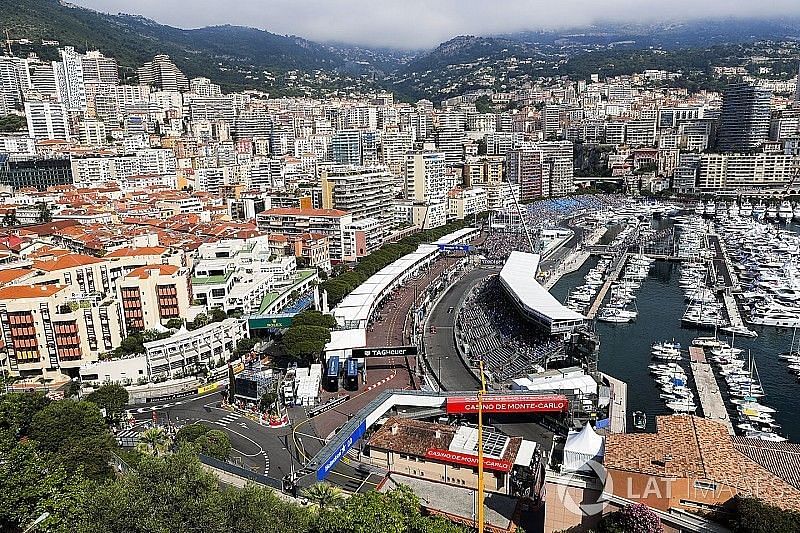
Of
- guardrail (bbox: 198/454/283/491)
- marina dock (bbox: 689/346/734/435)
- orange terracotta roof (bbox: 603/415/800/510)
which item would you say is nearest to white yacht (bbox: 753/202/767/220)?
marina dock (bbox: 689/346/734/435)

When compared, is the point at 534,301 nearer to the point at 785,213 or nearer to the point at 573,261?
the point at 573,261

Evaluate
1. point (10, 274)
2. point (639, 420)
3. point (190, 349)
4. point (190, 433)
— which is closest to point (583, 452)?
point (639, 420)

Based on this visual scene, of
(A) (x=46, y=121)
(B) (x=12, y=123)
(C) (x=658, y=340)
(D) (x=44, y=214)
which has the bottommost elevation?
(C) (x=658, y=340)

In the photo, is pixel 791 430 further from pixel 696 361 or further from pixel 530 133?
pixel 530 133

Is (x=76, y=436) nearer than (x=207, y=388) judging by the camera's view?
Yes

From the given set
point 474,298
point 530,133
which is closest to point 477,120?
point 530,133

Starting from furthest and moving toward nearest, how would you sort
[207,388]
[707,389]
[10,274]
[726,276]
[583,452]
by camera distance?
[726,276], [10,274], [707,389], [207,388], [583,452]

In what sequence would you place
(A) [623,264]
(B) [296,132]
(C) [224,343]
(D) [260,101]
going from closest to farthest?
(C) [224,343], (A) [623,264], (B) [296,132], (D) [260,101]
